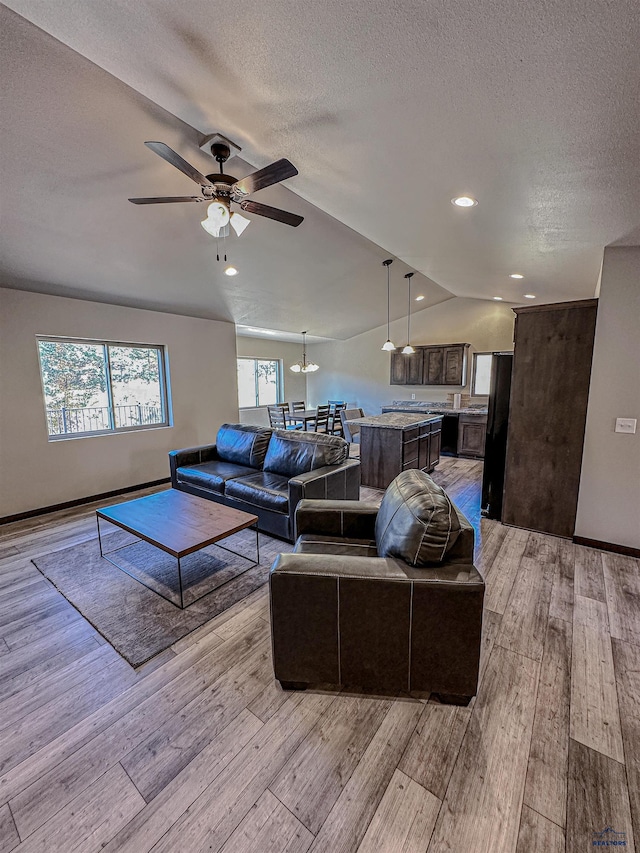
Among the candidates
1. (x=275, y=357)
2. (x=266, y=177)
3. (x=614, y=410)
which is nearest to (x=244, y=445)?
(x=266, y=177)

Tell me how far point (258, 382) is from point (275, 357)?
82cm

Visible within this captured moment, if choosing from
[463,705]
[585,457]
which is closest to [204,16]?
[463,705]

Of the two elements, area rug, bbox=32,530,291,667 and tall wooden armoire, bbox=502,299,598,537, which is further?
tall wooden armoire, bbox=502,299,598,537

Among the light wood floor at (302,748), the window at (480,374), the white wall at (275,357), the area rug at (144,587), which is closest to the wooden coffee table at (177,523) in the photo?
the area rug at (144,587)

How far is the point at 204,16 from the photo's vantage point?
1263mm

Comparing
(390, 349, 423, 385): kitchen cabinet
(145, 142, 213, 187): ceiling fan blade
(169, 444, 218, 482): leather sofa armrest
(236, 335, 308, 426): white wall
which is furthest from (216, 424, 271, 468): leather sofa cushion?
(390, 349, 423, 385): kitchen cabinet

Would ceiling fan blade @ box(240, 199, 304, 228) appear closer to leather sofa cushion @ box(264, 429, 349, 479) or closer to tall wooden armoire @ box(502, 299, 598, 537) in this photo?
leather sofa cushion @ box(264, 429, 349, 479)

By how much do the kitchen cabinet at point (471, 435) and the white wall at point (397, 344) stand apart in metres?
1.19

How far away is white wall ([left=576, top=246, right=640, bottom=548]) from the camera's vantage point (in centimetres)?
279

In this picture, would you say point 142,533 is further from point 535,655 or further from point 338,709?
point 535,655

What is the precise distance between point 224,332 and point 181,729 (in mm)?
5315

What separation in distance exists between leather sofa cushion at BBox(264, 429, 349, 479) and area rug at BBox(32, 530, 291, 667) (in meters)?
0.74

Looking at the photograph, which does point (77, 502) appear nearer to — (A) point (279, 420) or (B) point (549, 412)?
(A) point (279, 420)

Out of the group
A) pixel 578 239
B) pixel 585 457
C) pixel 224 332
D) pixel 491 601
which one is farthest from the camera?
pixel 224 332
